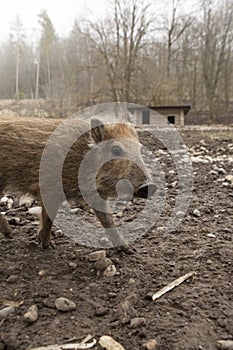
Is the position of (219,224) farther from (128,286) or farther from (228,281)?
(128,286)

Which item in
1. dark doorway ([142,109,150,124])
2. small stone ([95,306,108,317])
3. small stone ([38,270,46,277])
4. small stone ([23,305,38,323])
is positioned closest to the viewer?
small stone ([23,305,38,323])

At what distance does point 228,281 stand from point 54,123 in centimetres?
219

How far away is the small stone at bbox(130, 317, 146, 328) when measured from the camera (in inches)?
93.4

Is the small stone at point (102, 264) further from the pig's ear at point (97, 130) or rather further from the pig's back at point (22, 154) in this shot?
the pig's ear at point (97, 130)

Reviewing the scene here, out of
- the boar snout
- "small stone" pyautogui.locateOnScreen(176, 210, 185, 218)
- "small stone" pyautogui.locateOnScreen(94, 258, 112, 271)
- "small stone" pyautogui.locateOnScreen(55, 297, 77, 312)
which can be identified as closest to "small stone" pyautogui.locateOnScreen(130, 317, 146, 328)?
"small stone" pyautogui.locateOnScreen(55, 297, 77, 312)

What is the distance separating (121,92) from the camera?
31.8 metres

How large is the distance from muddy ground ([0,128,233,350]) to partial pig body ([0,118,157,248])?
37cm

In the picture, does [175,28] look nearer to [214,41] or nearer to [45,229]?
[214,41]

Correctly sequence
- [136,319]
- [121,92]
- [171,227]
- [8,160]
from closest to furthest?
[136,319], [8,160], [171,227], [121,92]

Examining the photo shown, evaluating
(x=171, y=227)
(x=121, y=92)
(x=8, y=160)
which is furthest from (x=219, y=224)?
(x=121, y=92)

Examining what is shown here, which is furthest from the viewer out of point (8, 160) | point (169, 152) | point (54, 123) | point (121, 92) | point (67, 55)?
point (67, 55)

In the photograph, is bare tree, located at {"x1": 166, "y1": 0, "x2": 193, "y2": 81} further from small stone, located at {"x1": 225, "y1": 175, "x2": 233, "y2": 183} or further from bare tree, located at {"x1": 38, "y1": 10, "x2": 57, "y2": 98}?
small stone, located at {"x1": 225, "y1": 175, "x2": 233, "y2": 183}

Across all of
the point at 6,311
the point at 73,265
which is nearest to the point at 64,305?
the point at 6,311

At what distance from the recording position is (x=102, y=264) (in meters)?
3.21
